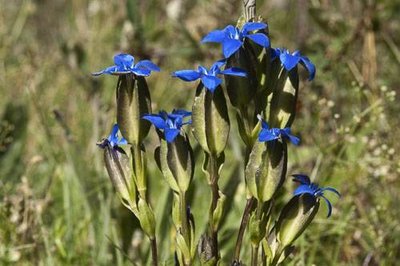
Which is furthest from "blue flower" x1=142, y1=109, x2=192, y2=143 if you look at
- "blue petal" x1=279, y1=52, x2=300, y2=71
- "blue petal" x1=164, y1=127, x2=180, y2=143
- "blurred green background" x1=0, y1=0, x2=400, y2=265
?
"blurred green background" x1=0, y1=0, x2=400, y2=265

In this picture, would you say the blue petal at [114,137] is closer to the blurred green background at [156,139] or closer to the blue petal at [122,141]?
the blue petal at [122,141]

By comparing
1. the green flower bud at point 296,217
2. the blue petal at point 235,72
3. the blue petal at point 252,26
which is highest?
the blue petal at point 252,26

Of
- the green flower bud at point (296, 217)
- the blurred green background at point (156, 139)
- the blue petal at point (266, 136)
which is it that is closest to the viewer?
the blue petal at point (266, 136)

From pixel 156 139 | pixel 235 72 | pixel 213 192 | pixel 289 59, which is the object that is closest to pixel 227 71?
pixel 235 72

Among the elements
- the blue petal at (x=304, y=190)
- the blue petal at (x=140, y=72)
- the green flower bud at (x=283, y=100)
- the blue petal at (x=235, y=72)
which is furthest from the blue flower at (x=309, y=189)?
the blue petal at (x=140, y=72)

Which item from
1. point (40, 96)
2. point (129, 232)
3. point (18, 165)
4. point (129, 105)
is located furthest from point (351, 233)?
point (40, 96)

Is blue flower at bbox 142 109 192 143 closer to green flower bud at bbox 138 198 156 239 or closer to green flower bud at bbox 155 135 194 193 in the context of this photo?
green flower bud at bbox 155 135 194 193

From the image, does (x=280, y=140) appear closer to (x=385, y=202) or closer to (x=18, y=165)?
(x=385, y=202)
